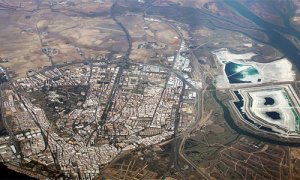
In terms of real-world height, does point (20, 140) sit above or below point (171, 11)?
below

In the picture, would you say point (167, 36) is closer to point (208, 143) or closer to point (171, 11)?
point (171, 11)

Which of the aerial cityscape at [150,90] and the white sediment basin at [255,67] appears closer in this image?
the aerial cityscape at [150,90]

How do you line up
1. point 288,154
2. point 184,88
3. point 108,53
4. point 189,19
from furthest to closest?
point 189,19, point 108,53, point 184,88, point 288,154

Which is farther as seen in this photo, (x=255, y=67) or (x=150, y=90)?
(x=255, y=67)

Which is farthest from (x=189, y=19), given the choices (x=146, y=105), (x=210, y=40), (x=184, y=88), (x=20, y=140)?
(x=20, y=140)

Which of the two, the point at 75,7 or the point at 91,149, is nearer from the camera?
the point at 91,149

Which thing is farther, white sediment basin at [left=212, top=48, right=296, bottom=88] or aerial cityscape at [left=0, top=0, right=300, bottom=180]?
white sediment basin at [left=212, top=48, right=296, bottom=88]

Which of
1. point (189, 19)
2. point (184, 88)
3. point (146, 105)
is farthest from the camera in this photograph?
point (189, 19)

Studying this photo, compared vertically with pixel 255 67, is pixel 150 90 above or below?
below
